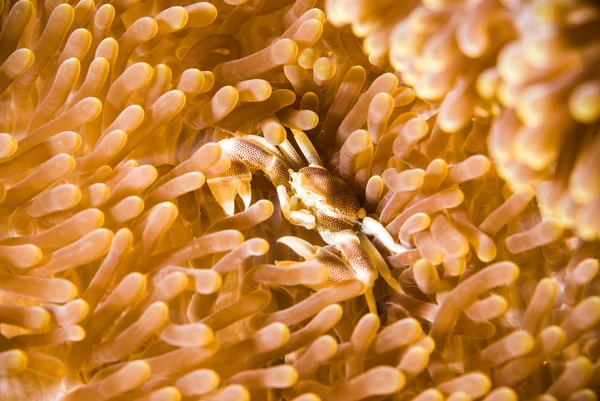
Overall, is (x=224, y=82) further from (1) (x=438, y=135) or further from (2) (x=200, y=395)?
(2) (x=200, y=395)

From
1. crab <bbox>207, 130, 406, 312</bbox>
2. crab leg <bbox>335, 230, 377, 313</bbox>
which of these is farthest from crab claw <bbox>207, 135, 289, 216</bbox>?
crab leg <bbox>335, 230, 377, 313</bbox>

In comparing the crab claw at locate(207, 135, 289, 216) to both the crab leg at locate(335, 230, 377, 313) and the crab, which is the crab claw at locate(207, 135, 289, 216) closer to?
the crab

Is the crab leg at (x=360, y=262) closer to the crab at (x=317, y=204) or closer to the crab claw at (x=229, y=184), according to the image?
the crab at (x=317, y=204)

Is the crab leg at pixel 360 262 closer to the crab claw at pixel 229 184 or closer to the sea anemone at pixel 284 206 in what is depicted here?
the sea anemone at pixel 284 206

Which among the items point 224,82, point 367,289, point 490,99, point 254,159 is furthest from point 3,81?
point 490,99

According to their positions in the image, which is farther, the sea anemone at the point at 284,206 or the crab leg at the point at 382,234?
the crab leg at the point at 382,234

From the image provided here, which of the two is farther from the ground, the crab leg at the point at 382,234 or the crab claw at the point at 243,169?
the crab claw at the point at 243,169

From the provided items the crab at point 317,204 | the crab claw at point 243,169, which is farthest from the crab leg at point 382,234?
the crab claw at point 243,169
